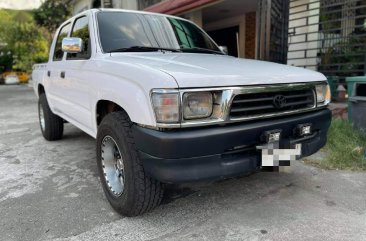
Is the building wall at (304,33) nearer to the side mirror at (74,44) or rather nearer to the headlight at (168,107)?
the side mirror at (74,44)

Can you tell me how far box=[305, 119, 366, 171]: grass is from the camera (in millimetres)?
3955

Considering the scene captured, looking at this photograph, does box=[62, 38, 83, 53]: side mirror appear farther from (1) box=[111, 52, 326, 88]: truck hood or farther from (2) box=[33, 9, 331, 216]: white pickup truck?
(1) box=[111, 52, 326, 88]: truck hood

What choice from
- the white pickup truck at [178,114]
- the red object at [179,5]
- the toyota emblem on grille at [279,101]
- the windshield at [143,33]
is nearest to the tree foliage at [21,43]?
the red object at [179,5]

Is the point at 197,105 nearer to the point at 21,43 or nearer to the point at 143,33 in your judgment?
the point at 143,33

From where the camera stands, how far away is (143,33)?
366 cm

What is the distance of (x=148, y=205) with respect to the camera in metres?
2.63

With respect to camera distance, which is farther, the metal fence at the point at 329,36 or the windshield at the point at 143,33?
the metal fence at the point at 329,36

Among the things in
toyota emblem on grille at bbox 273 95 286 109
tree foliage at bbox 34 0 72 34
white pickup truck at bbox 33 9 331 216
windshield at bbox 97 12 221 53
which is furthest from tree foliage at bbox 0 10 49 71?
toyota emblem on grille at bbox 273 95 286 109

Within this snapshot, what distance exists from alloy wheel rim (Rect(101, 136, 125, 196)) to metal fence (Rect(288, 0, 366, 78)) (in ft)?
18.6

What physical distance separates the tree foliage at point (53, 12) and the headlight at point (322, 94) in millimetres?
21669

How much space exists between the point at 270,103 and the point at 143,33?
5.60 feet

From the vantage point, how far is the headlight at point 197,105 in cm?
A: 230

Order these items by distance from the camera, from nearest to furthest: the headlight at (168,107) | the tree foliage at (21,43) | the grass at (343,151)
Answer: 1. the headlight at (168,107)
2. the grass at (343,151)
3. the tree foliage at (21,43)

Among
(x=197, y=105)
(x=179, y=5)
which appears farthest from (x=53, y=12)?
(x=197, y=105)
